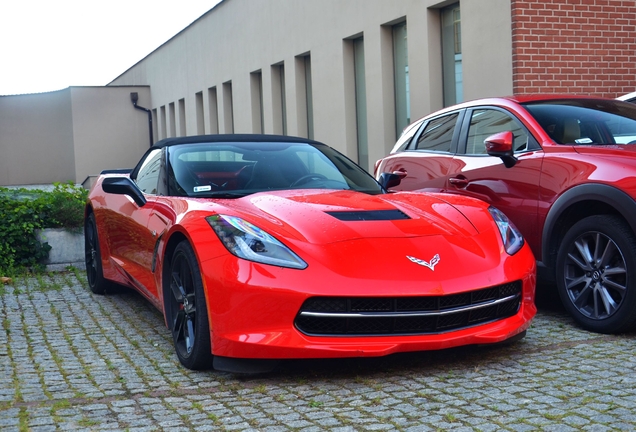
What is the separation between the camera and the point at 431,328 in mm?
4117

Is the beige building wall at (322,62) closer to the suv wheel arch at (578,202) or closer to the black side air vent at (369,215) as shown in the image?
the suv wheel arch at (578,202)

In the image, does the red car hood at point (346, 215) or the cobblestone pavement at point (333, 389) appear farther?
the red car hood at point (346, 215)

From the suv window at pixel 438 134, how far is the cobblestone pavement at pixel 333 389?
1.91 meters

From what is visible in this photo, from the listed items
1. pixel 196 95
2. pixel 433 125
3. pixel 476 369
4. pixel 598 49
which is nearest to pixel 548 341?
pixel 476 369

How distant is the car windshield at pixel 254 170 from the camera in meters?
5.29

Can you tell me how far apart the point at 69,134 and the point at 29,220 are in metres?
25.3

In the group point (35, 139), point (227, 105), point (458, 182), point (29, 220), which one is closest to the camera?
point (458, 182)

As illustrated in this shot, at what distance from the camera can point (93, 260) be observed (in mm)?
7332

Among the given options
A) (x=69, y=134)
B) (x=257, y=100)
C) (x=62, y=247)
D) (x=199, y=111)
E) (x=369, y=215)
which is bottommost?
(x=62, y=247)

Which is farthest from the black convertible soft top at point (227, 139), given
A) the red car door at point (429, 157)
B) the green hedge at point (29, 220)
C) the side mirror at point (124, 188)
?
the green hedge at point (29, 220)

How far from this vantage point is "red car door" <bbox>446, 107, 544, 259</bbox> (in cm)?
564

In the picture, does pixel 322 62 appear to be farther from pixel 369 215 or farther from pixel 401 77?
pixel 369 215

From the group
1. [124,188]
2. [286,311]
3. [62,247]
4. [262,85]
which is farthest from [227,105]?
[286,311]

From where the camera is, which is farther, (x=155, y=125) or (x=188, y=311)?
(x=155, y=125)
